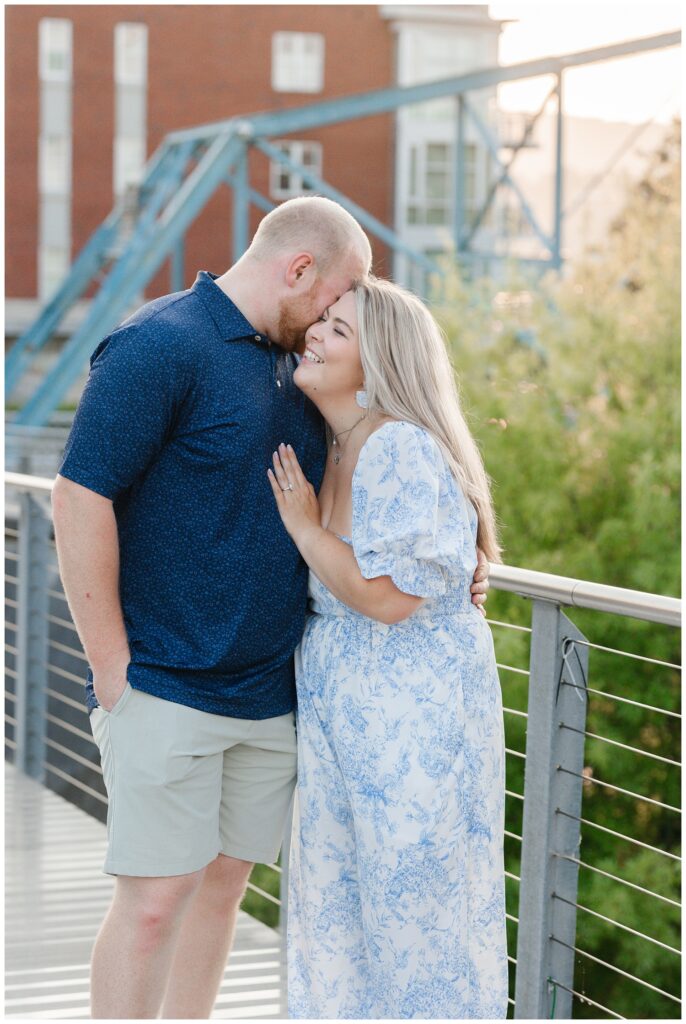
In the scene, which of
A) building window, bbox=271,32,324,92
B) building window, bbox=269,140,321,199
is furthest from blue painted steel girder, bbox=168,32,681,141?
building window, bbox=271,32,324,92

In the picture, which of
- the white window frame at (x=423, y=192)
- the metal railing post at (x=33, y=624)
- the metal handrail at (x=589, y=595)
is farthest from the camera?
the white window frame at (x=423, y=192)

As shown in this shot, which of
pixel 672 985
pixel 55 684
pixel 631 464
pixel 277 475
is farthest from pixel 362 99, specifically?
pixel 277 475

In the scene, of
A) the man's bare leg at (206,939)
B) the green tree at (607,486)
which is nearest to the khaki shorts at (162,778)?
the man's bare leg at (206,939)

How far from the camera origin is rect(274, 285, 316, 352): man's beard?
2.23m

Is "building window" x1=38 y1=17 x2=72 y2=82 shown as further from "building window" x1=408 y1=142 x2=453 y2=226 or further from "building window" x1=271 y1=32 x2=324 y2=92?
"building window" x1=408 y1=142 x2=453 y2=226

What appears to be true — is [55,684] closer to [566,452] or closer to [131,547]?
[566,452]

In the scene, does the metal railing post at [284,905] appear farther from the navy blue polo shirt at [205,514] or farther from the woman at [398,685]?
the navy blue polo shirt at [205,514]

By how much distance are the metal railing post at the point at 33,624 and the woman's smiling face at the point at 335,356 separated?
2.33 metres

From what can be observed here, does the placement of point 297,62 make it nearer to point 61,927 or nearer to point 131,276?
point 131,276

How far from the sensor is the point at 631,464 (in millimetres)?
12039

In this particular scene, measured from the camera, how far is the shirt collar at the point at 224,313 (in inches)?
85.7

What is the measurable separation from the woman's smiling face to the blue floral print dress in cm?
13

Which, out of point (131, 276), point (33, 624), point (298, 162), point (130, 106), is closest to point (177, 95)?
point (130, 106)

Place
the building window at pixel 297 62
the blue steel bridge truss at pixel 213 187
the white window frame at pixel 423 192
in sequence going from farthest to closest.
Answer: the white window frame at pixel 423 192 → the building window at pixel 297 62 → the blue steel bridge truss at pixel 213 187
